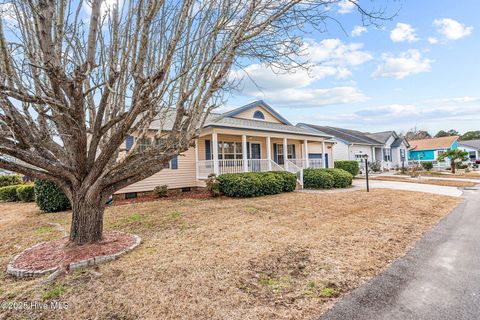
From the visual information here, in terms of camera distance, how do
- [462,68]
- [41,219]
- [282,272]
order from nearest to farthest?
[282,272] → [41,219] → [462,68]

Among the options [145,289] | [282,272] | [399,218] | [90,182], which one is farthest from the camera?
[399,218]

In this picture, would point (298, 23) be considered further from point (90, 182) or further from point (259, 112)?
point (259, 112)

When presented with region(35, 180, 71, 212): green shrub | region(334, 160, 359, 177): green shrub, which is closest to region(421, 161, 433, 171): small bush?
region(334, 160, 359, 177): green shrub

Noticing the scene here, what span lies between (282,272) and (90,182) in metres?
3.75

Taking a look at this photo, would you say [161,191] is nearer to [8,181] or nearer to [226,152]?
[226,152]

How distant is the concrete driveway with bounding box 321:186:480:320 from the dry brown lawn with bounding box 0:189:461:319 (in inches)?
8.1

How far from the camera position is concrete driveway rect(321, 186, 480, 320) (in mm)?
2568

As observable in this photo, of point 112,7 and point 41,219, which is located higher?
point 112,7

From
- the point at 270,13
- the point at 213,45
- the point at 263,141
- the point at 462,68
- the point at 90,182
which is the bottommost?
the point at 90,182

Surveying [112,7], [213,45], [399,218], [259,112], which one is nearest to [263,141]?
[259,112]

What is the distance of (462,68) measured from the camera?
1178cm

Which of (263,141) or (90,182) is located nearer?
(90,182)

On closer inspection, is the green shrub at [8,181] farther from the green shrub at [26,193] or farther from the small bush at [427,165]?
the small bush at [427,165]

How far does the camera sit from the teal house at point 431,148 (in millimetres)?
36625
